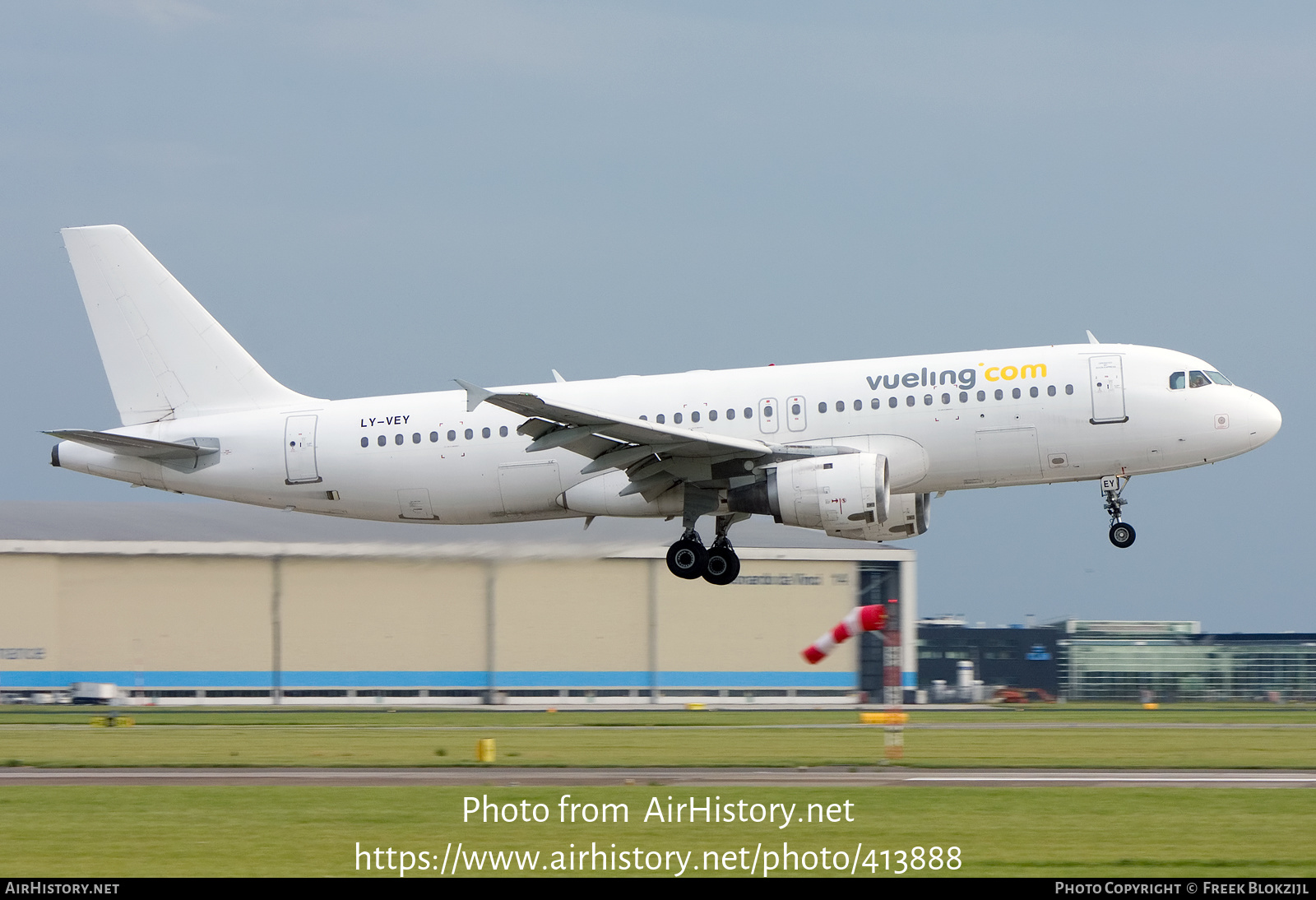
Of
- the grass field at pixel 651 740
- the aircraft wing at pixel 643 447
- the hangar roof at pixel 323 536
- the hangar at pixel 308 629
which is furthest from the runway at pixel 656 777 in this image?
the hangar at pixel 308 629

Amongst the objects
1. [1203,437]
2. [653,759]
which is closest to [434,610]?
[653,759]

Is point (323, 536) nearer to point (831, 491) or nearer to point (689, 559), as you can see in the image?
point (689, 559)

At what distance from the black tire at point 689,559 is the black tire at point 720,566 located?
0.11 metres

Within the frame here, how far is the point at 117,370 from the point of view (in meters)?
38.3

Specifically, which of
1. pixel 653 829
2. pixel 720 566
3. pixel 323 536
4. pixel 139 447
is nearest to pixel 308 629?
pixel 323 536

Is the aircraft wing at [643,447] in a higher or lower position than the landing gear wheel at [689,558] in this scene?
higher

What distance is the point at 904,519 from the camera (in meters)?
35.7

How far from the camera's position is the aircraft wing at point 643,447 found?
3147 centimetres

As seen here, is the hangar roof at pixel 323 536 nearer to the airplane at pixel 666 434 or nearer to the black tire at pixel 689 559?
the airplane at pixel 666 434

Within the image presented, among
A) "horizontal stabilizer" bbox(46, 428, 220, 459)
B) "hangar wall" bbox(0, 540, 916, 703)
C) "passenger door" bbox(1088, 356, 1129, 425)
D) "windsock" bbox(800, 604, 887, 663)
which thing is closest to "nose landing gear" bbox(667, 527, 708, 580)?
"windsock" bbox(800, 604, 887, 663)

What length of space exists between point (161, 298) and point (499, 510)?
10.8 metres

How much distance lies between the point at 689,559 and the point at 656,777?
25.8 ft

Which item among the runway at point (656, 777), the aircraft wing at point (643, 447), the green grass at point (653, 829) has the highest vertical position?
the aircraft wing at point (643, 447)

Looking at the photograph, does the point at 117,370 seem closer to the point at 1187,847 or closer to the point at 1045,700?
the point at 1187,847
